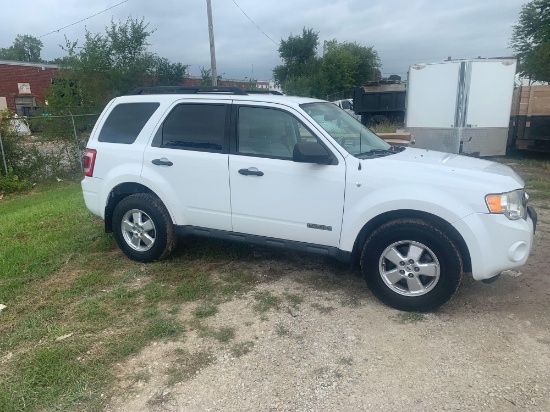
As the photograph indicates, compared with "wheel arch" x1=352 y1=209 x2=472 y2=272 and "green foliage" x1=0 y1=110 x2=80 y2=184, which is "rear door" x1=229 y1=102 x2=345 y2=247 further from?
"green foliage" x1=0 y1=110 x2=80 y2=184

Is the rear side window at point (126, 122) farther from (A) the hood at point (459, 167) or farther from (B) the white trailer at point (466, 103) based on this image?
(B) the white trailer at point (466, 103)

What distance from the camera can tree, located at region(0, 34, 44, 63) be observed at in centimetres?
7656

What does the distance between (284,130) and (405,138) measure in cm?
591

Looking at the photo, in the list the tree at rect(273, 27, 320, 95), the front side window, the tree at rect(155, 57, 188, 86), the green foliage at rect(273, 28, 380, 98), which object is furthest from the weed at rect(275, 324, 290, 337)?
the tree at rect(273, 27, 320, 95)

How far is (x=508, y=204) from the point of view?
366 cm

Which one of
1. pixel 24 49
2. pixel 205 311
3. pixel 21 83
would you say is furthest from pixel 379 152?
pixel 24 49

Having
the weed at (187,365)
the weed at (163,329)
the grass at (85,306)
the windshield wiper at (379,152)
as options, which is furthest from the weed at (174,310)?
the windshield wiper at (379,152)

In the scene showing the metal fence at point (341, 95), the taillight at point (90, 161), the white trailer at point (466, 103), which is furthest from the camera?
the metal fence at point (341, 95)

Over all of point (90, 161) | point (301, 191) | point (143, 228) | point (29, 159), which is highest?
point (90, 161)

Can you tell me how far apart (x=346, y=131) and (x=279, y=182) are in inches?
35.6

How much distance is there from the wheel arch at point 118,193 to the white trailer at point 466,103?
949cm

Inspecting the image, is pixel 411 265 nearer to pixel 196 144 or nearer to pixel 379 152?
pixel 379 152

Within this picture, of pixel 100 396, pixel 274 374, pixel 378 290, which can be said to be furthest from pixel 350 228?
pixel 100 396

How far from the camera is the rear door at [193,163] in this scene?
4.59m
